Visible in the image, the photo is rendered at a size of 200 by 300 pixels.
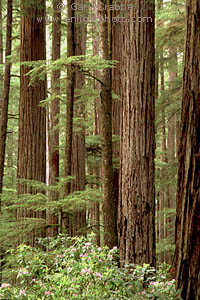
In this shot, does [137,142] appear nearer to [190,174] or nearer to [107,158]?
[107,158]

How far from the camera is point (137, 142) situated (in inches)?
247

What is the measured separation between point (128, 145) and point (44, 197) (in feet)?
4.94

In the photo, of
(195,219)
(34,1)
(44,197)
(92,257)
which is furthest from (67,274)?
(34,1)

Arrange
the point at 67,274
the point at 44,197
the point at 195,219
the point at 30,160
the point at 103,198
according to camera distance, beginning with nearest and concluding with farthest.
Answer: the point at 195,219, the point at 67,274, the point at 44,197, the point at 103,198, the point at 30,160

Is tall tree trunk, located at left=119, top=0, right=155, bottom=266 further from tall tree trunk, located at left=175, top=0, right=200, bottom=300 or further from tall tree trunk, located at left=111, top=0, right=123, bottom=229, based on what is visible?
tall tree trunk, located at left=111, top=0, right=123, bottom=229

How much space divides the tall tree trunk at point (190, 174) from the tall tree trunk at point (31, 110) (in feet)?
16.5

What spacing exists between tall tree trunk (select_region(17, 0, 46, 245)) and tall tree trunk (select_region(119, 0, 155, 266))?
7.73 feet

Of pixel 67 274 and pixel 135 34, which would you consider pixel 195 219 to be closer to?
pixel 67 274

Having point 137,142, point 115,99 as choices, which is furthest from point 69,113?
point 115,99

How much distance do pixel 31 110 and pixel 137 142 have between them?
9.41 ft

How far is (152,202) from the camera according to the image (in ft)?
20.8

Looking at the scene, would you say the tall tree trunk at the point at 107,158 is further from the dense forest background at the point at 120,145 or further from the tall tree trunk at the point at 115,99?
the tall tree trunk at the point at 115,99

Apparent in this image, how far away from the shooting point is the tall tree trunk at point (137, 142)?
6184 mm

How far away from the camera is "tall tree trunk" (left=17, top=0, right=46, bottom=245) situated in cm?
811
